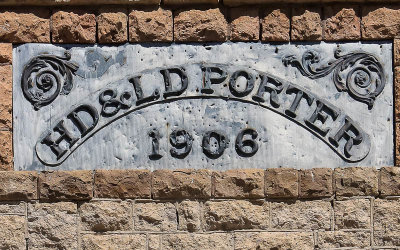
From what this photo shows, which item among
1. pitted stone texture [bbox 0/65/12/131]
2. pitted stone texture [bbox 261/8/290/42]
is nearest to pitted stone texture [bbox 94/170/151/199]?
pitted stone texture [bbox 0/65/12/131]

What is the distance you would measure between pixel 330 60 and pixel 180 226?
1683 mm

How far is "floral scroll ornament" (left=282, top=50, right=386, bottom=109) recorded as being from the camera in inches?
261

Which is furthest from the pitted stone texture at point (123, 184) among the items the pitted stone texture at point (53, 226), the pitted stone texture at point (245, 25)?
the pitted stone texture at point (245, 25)

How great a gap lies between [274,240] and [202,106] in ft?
3.70

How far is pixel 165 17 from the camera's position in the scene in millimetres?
6602

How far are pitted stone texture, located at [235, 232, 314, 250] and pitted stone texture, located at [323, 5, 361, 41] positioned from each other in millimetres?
1500

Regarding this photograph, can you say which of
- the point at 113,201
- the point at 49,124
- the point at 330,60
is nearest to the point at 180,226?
the point at 113,201

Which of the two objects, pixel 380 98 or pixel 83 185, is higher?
pixel 380 98

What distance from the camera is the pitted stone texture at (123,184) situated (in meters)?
6.46

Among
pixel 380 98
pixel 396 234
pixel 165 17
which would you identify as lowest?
pixel 396 234

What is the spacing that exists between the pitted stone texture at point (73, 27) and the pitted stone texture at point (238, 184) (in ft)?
4.65

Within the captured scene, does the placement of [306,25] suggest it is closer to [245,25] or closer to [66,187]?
[245,25]

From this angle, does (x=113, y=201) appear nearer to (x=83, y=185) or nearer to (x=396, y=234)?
(x=83, y=185)

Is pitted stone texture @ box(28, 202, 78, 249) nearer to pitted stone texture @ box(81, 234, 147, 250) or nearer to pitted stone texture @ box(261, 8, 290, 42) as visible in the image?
pitted stone texture @ box(81, 234, 147, 250)
